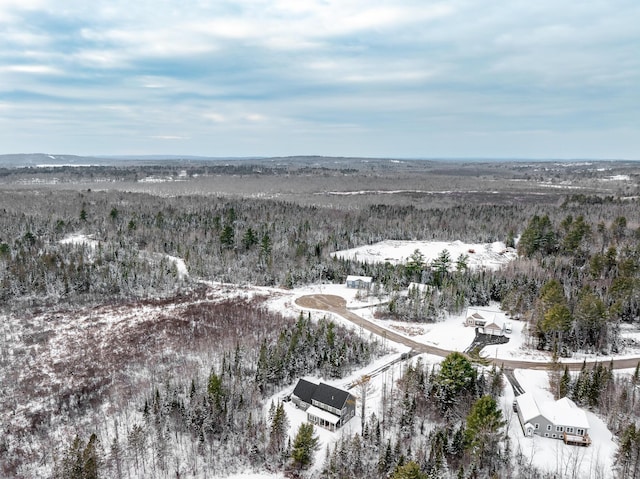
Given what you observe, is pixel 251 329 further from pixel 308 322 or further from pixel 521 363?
pixel 521 363

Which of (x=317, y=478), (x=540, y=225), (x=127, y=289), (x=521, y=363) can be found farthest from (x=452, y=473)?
(x=540, y=225)

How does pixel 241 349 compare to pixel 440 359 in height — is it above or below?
above

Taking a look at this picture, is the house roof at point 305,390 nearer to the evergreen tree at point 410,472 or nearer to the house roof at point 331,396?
the house roof at point 331,396


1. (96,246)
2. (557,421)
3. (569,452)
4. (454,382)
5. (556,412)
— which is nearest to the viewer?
(569,452)

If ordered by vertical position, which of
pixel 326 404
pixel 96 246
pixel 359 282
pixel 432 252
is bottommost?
pixel 326 404

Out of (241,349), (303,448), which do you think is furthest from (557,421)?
(241,349)

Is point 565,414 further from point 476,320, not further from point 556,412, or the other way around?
point 476,320

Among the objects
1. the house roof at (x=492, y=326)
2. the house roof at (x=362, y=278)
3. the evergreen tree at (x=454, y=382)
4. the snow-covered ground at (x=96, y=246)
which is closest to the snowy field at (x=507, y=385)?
the house roof at (x=492, y=326)

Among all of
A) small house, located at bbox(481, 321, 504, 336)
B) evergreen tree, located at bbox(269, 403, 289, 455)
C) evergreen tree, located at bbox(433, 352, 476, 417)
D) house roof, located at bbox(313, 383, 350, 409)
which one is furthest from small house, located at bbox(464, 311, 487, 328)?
evergreen tree, located at bbox(269, 403, 289, 455)
